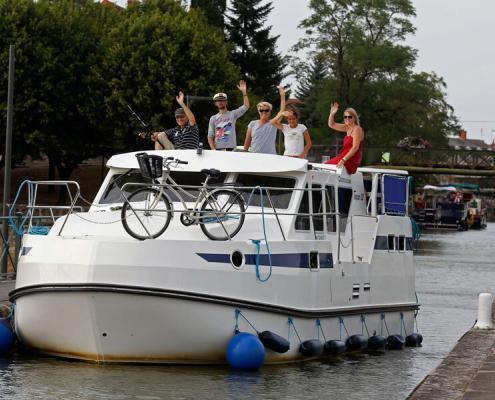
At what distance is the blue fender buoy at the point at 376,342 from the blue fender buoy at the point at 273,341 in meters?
3.09

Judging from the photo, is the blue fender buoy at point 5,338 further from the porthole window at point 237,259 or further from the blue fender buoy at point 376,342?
the blue fender buoy at point 376,342

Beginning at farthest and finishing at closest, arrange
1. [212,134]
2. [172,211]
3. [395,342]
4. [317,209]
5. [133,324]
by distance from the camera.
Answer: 1. [395,342]
2. [212,134]
3. [317,209]
4. [172,211]
5. [133,324]

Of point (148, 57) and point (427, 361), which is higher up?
point (148, 57)

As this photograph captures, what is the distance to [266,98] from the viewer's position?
94188mm

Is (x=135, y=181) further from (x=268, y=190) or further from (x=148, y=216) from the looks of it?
(x=148, y=216)

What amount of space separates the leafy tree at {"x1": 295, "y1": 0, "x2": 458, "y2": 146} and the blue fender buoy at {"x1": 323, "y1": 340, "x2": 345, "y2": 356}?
75653mm

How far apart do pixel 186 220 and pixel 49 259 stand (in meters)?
1.80

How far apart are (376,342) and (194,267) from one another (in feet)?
15.7

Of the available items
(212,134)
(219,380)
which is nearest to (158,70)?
(212,134)

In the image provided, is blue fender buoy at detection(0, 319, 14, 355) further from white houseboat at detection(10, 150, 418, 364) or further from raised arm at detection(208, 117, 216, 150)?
raised arm at detection(208, 117, 216, 150)

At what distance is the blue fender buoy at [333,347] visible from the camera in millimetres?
17875

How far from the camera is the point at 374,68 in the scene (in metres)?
94.1

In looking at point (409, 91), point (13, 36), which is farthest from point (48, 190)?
point (409, 91)

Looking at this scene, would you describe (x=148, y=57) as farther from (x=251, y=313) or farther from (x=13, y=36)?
(x=251, y=313)
